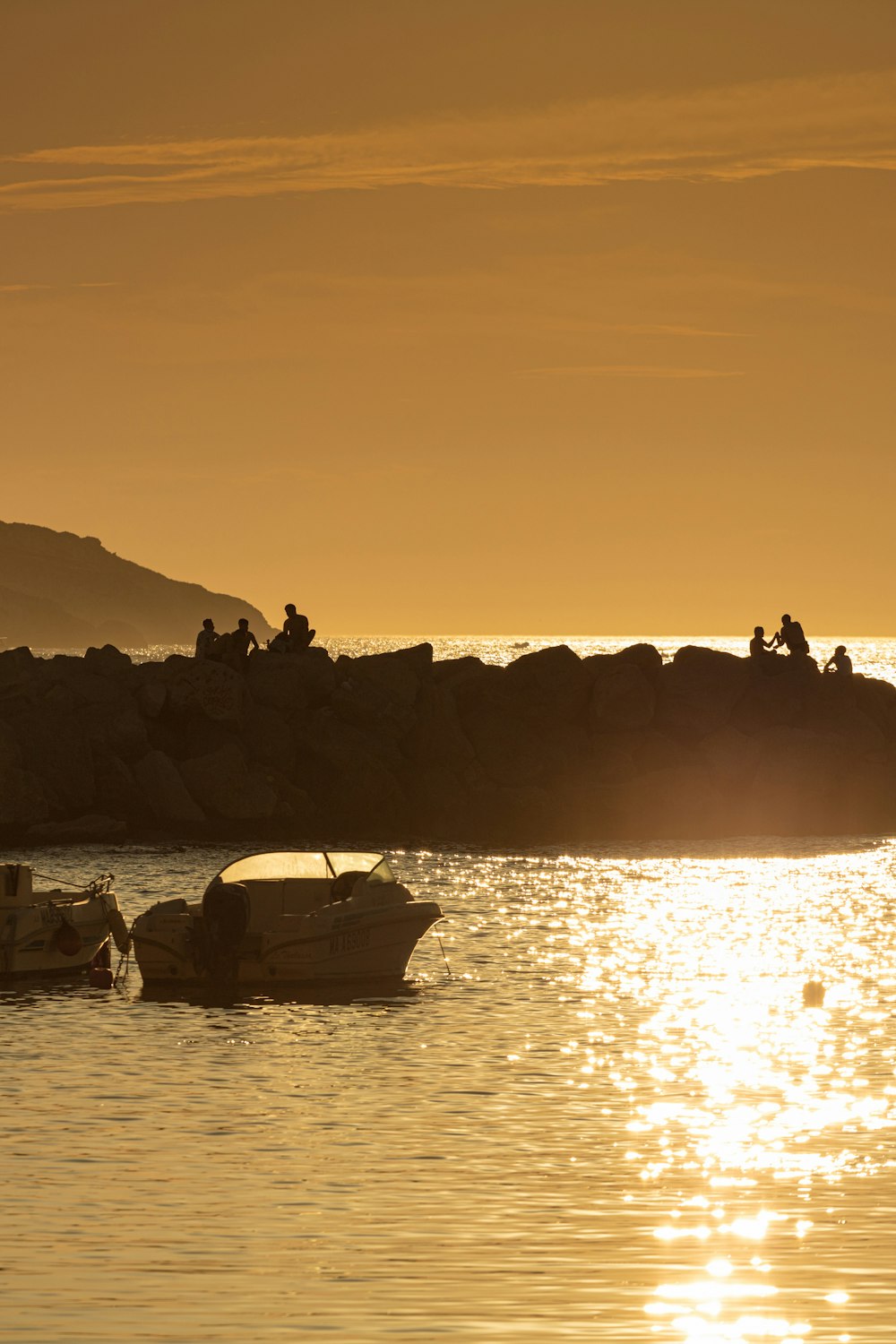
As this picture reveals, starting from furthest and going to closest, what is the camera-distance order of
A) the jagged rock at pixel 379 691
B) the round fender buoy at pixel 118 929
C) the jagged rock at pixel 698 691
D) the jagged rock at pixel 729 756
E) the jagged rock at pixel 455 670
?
1. the jagged rock at pixel 455 670
2. the jagged rock at pixel 698 691
3. the jagged rock at pixel 729 756
4. the jagged rock at pixel 379 691
5. the round fender buoy at pixel 118 929

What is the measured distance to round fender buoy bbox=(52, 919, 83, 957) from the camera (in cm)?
3288

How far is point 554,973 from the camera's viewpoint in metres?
33.7

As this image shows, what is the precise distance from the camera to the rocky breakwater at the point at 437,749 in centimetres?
5472

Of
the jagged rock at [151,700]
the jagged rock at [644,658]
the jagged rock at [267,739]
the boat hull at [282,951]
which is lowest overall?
the boat hull at [282,951]

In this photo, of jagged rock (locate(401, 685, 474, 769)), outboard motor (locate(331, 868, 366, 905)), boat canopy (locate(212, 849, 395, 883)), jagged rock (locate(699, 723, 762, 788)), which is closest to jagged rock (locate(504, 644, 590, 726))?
jagged rock (locate(401, 685, 474, 769))

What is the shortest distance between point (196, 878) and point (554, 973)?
15.3 m

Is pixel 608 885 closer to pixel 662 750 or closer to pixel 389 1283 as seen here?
pixel 662 750

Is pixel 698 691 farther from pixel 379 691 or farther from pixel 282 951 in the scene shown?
pixel 282 951

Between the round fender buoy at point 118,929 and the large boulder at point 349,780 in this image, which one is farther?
the large boulder at point 349,780

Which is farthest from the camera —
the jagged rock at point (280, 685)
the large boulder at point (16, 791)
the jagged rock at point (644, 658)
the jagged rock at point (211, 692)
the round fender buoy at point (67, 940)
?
the jagged rock at point (644, 658)

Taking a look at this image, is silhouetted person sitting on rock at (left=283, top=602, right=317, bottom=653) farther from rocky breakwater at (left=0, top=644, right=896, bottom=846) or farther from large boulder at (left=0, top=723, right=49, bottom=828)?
large boulder at (left=0, top=723, right=49, bottom=828)

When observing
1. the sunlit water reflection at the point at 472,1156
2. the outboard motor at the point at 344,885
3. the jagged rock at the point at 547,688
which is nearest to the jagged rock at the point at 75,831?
the jagged rock at the point at 547,688

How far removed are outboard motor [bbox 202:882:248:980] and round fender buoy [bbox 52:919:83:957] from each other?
9.09 ft

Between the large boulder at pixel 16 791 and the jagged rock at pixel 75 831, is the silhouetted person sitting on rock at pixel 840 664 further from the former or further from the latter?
the large boulder at pixel 16 791
